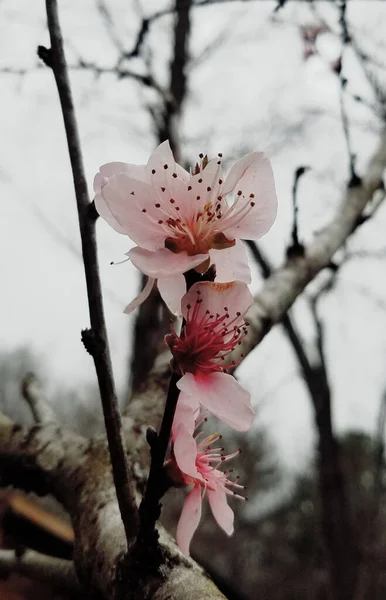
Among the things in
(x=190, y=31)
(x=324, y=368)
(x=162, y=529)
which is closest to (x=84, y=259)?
(x=162, y=529)

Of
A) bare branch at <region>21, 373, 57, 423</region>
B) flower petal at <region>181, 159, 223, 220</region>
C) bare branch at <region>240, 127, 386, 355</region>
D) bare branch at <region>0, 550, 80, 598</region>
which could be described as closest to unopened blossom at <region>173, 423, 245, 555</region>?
flower petal at <region>181, 159, 223, 220</region>

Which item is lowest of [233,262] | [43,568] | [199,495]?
[43,568]

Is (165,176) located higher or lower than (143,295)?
higher

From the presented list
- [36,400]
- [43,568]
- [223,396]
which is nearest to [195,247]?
[223,396]

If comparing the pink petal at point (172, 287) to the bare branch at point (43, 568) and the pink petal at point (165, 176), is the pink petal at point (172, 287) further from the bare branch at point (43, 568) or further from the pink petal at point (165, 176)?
the bare branch at point (43, 568)

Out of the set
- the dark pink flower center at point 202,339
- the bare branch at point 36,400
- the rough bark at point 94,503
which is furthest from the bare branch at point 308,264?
the dark pink flower center at point 202,339

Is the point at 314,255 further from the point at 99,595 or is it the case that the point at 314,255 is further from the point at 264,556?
the point at 264,556

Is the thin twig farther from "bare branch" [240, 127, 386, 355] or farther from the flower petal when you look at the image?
"bare branch" [240, 127, 386, 355]

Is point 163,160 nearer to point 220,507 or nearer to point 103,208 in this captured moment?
point 103,208

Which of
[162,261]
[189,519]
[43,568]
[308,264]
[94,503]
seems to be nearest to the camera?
[162,261]
